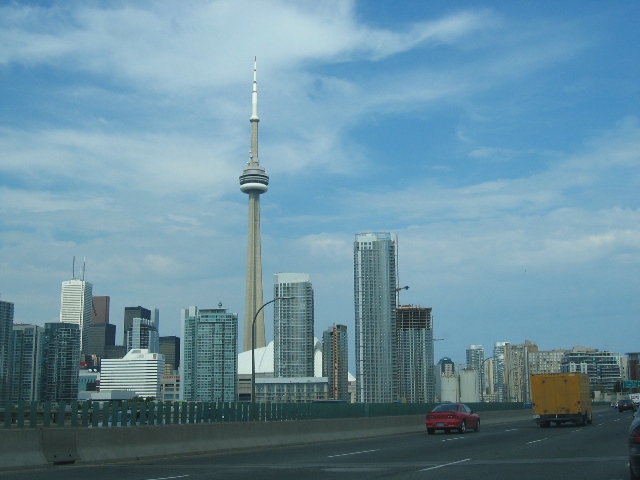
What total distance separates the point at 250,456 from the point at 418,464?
6242 millimetres

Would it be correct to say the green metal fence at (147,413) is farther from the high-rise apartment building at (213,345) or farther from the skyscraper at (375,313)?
the high-rise apartment building at (213,345)

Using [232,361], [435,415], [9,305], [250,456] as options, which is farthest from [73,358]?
[250,456]

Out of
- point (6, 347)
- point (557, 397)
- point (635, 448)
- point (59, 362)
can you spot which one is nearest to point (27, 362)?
point (6, 347)

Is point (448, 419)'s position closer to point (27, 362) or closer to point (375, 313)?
point (375, 313)

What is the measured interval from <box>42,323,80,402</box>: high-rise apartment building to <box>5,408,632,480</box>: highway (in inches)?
6232

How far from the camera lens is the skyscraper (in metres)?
163

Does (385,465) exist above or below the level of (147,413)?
below

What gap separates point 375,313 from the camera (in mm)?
165250

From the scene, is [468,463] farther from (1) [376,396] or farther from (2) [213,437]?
(1) [376,396]

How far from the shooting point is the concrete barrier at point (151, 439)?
19.2 metres

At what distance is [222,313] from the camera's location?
17388 centimetres

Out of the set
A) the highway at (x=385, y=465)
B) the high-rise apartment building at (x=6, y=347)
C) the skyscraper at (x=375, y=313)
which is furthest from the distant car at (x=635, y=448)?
the high-rise apartment building at (x=6, y=347)

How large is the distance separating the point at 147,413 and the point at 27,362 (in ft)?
538

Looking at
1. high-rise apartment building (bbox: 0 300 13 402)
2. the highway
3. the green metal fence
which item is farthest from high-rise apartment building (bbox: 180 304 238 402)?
the highway
